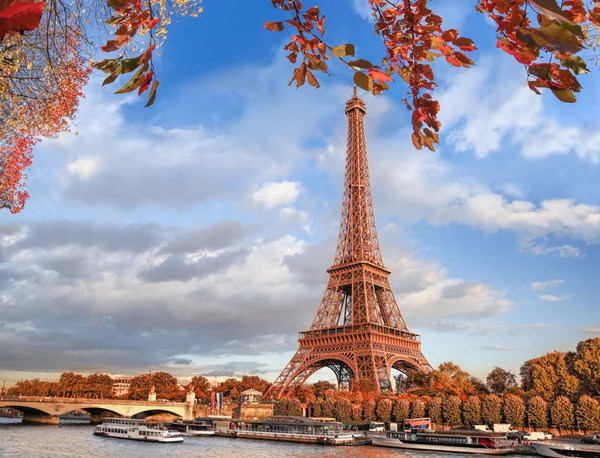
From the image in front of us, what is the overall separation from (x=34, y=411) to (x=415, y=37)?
107 m

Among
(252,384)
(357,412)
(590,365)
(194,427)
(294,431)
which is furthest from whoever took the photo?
(252,384)

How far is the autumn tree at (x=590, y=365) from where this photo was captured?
5981 cm

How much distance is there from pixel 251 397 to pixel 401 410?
1230 inches

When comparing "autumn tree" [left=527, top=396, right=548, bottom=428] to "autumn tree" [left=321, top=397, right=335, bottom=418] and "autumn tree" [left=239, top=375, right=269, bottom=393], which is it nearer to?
"autumn tree" [left=321, top=397, right=335, bottom=418]

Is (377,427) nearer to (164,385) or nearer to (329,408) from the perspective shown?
(329,408)

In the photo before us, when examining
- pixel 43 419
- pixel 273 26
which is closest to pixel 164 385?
pixel 43 419

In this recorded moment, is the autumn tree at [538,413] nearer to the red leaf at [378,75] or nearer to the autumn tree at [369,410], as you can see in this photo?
the autumn tree at [369,410]

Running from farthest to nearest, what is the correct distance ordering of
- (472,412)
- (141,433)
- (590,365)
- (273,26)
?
(141,433)
(590,365)
(472,412)
(273,26)

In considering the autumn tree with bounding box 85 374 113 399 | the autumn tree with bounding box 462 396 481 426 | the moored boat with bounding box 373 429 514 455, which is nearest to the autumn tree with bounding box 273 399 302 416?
the moored boat with bounding box 373 429 514 455

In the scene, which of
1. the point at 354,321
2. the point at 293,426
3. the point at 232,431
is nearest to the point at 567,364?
the point at 354,321

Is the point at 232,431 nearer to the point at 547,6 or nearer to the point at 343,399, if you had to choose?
the point at 343,399

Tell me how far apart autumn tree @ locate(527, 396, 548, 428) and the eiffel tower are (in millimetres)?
19875

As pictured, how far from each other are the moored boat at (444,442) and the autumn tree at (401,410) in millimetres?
9045

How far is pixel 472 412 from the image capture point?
59688 mm
